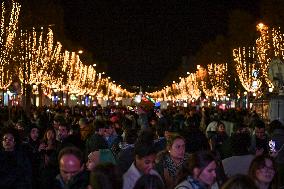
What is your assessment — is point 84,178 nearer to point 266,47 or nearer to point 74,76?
point 266,47

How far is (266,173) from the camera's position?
8242mm

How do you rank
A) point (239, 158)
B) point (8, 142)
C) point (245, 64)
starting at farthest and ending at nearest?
point (245, 64), point (8, 142), point (239, 158)

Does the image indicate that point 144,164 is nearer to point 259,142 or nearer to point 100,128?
point 259,142

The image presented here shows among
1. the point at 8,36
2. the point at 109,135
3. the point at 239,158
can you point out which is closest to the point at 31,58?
the point at 8,36

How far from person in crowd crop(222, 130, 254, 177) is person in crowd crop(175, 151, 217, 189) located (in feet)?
8.73

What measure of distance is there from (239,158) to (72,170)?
10.3ft

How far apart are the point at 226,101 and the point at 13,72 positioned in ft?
144

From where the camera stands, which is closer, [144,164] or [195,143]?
[144,164]

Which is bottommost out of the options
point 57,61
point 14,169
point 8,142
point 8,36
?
point 14,169

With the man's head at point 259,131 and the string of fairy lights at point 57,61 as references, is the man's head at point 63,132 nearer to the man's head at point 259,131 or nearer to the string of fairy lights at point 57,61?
the man's head at point 259,131

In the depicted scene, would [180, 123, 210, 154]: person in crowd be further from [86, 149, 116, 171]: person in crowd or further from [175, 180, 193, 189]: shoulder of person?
[175, 180, 193, 189]: shoulder of person

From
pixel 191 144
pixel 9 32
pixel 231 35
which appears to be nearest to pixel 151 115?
pixel 191 144

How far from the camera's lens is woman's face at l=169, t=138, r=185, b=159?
1038 centimetres

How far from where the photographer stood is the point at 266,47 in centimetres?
5469
